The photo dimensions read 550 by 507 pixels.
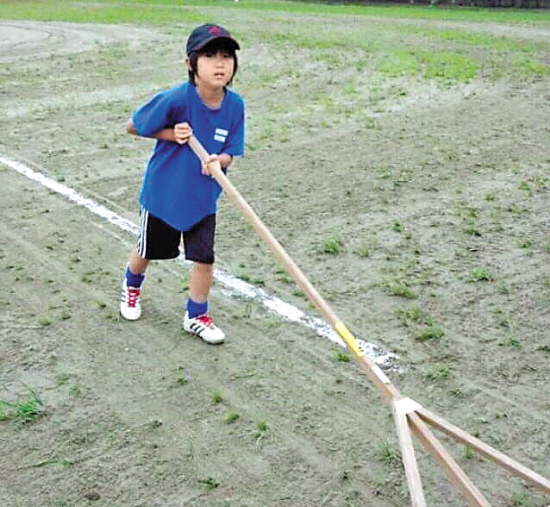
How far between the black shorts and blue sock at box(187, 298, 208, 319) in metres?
0.21

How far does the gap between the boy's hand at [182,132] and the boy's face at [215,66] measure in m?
0.20

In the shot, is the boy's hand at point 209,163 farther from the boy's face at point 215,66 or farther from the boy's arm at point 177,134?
the boy's face at point 215,66

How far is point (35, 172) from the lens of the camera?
6957 millimetres

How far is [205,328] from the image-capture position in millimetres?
4285

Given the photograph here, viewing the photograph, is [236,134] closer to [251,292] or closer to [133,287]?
[133,287]

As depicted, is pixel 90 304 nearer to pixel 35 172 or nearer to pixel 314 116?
pixel 35 172

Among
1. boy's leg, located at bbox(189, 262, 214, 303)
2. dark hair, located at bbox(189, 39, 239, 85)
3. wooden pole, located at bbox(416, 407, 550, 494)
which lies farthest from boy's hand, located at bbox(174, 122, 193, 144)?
wooden pole, located at bbox(416, 407, 550, 494)

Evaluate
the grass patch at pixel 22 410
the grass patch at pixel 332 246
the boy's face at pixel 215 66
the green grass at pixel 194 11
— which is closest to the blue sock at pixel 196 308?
the grass patch at pixel 22 410

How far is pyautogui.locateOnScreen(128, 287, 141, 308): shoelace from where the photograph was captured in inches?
176

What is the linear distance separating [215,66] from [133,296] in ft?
4.15

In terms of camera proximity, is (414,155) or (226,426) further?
(414,155)

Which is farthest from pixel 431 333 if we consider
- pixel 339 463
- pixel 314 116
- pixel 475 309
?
pixel 314 116

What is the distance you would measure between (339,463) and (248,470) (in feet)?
1.08

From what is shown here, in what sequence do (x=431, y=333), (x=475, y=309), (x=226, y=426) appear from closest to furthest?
(x=226, y=426)
(x=431, y=333)
(x=475, y=309)
